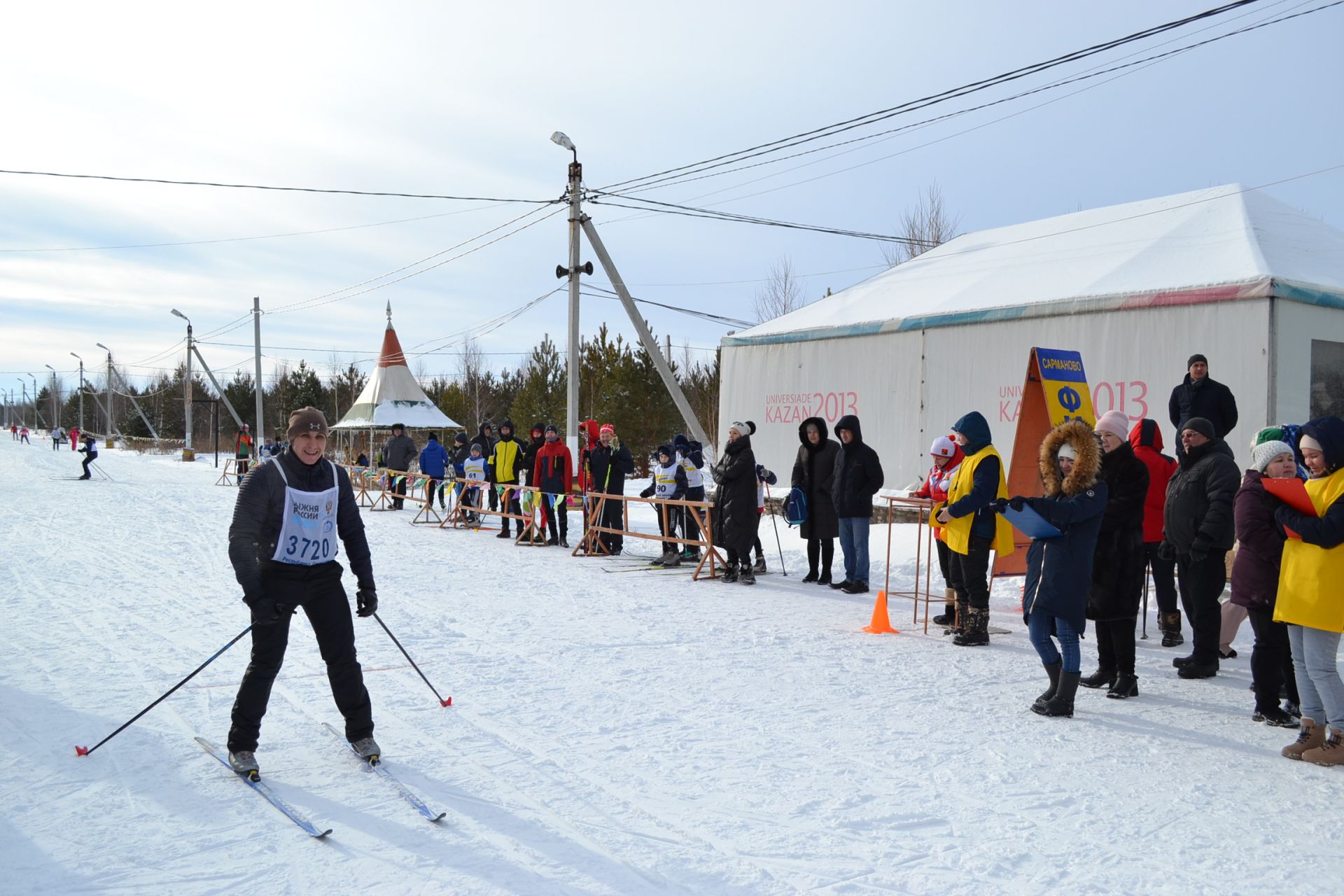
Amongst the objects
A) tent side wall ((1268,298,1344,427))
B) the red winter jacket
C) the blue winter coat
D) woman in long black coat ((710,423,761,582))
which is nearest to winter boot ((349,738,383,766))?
the red winter jacket


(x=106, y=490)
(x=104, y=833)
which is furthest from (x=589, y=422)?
(x=106, y=490)

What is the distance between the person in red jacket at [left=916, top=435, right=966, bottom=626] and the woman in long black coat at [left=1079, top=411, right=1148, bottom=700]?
150cm

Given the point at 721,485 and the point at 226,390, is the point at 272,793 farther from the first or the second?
the point at 226,390

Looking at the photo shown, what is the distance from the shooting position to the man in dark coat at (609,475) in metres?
14.1

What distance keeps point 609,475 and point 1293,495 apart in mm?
10067

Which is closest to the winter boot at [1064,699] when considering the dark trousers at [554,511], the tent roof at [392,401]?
the dark trousers at [554,511]

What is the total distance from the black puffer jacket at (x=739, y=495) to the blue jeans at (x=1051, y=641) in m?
5.54

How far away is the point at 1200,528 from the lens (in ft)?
21.1

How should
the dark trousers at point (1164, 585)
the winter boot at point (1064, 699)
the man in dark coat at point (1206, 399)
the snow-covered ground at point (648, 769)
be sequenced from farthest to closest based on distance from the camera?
the man in dark coat at point (1206, 399) < the dark trousers at point (1164, 585) < the winter boot at point (1064, 699) < the snow-covered ground at point (648, 769)

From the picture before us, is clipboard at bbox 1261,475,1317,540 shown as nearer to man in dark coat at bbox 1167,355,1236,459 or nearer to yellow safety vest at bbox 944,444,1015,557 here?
yellow safety vest at bbox 944,444,1015,557

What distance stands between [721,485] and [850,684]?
510 centimetres

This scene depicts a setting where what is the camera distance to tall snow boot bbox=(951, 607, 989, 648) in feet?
25.7

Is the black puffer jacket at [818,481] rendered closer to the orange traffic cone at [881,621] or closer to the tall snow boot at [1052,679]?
the orange traffic cone at [881,621]

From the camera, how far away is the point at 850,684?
6520mm
